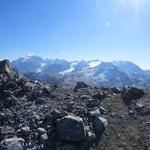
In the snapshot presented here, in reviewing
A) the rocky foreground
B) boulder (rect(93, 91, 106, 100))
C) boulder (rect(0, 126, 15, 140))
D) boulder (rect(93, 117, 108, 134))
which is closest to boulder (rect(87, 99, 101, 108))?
the rocky foreground

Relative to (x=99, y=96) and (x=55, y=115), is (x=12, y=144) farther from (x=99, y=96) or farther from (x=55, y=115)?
(x=99, y=96)

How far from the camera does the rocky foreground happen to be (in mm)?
20422

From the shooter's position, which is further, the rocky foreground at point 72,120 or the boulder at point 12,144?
the rocky foreground at point 72,120

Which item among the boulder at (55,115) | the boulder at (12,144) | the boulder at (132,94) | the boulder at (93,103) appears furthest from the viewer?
the boulder at (132,94)

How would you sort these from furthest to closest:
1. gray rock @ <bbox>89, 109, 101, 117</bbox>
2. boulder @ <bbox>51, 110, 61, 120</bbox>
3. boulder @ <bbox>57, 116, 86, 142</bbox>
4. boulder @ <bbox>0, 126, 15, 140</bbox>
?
gray rock @ <bbox>89, 109, 101, 117</bbox>, boulder @ <bbox>51, 110, 61, 120</bbox>, boulder @ <bbox>0, 126, 15, 140</bbox>, boulder @ <bbox>57, 116, 86, 142</bbox>

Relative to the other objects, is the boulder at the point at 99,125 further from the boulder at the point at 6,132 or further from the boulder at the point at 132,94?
the boulder at the point at 132,94

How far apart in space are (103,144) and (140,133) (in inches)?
128

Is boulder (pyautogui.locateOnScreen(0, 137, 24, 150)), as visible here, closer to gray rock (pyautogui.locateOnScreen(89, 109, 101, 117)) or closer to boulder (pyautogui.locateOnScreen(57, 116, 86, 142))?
boulder (pyautogui.locateOnScreen(57, 116, 86, 142))

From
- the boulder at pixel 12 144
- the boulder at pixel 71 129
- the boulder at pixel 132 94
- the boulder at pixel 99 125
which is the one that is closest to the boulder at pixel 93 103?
the boulder at pixel 99 125

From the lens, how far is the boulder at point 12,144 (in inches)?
778

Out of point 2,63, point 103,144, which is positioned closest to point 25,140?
point 103,144

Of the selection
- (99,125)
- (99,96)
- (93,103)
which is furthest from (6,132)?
(99,96)

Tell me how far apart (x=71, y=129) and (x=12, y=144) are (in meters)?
4.28

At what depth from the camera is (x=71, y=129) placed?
67.4ft
